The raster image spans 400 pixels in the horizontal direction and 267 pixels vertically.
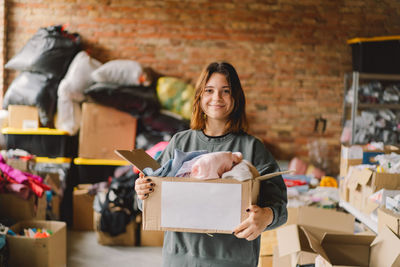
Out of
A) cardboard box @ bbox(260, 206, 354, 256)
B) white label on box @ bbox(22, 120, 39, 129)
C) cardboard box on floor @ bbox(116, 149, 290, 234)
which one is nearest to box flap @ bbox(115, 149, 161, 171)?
cardboard box on floor @ bbox(116, 149, 290, 234)

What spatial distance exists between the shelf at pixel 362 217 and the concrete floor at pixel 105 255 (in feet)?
5.03

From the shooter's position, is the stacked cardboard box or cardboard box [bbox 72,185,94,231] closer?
the stacked cardboard box

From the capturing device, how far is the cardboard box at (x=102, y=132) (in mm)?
3871

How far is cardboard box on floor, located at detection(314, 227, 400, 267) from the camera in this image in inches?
64.9

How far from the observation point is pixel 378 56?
3875 millimetres

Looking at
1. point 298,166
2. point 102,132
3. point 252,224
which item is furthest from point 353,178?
point 102,132

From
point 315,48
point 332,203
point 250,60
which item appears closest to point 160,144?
point 250,60

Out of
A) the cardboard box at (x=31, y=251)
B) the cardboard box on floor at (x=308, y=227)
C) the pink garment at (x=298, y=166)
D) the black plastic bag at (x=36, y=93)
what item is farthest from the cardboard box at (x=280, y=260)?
the black plastic bag at (x=36, y=93)

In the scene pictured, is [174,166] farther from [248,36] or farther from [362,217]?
[248,36]

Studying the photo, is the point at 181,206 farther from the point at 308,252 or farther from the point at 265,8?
the point at 265,8

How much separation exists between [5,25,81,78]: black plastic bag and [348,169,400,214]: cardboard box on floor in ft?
10.1

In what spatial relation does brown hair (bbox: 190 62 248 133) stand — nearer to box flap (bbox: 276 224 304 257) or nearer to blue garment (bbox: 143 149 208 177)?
blue garment (bbox: 143 149 208 177)

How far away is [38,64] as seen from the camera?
3.87 meters

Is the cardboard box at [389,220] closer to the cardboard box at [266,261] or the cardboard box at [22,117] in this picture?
the cardboard box at [266,261]
